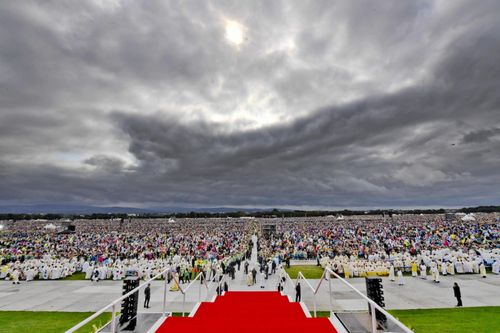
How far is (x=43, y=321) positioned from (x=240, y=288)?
1231cm

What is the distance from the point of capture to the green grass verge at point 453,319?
11.9 m

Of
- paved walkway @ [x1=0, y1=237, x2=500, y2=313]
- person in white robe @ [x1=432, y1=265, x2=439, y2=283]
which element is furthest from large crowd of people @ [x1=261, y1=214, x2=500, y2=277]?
paved walkway @ [x1=0, y1=237, x2=500, y2=313]

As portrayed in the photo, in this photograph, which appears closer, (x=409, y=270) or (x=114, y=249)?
(x=409, y=270)

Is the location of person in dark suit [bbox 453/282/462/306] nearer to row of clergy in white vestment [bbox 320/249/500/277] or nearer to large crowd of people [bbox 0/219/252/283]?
row of clergy in white vestment [bbox 320/249/500/277]

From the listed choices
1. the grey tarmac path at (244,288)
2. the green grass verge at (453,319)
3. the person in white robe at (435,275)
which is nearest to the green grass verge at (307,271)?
the grey tarmac path at (244,288)

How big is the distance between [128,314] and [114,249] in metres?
37.8

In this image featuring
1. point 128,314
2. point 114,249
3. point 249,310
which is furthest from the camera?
point 114,249

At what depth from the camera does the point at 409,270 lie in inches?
994

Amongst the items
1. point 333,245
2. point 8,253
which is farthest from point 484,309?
point 8,253

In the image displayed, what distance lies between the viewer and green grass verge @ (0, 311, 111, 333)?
1261 centimetres

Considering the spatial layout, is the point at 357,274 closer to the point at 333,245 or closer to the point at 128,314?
the point at 333,245

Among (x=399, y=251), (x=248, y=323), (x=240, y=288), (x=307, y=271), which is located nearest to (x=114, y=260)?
(x=240, y=288)

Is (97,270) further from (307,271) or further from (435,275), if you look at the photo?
(435,275)

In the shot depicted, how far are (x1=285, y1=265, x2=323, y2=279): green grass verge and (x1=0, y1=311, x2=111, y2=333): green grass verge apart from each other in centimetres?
1645
